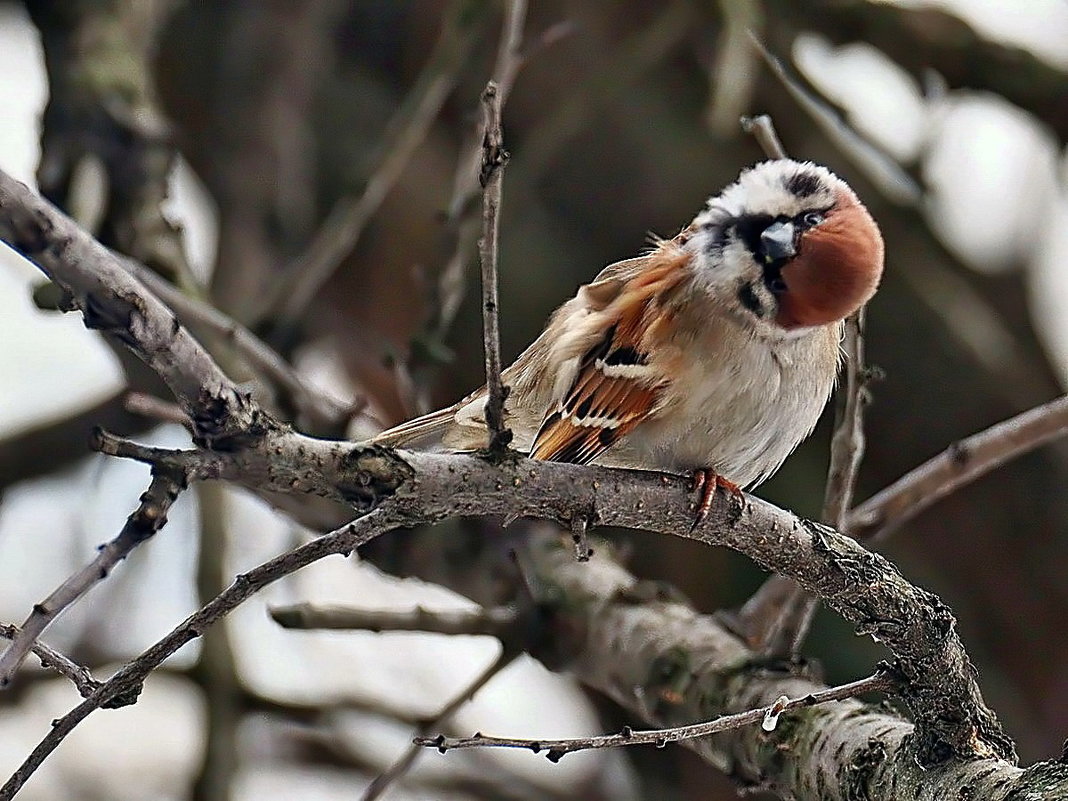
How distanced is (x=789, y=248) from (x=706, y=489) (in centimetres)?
43

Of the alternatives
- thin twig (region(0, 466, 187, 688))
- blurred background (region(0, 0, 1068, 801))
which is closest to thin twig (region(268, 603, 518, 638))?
blurred background (region(0, 0, 1068, 801))

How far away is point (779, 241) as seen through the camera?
2115 mm

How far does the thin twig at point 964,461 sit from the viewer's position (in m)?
2.33

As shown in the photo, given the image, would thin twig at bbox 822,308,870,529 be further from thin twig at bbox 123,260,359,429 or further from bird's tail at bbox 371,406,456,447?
thin twig at bbox 123,260,359,429

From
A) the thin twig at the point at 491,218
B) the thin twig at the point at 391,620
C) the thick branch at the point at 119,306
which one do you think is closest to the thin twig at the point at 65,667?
the thick branch at the point at 119,306

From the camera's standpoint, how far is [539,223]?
412 cm

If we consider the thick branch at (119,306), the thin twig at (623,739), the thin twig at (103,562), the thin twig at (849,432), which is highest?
the thin twig at (849,432)

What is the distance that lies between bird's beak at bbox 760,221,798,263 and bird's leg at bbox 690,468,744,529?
1.24 feet

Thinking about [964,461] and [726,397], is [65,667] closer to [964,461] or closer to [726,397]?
[726,397]

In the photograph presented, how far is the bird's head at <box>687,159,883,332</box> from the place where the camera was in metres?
2.04

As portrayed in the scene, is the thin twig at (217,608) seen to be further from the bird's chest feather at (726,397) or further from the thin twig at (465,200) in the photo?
the thin twig at (465,200)

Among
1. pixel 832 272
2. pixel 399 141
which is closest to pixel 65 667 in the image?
pixel 832 272

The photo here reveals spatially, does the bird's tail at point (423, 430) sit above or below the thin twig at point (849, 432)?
above

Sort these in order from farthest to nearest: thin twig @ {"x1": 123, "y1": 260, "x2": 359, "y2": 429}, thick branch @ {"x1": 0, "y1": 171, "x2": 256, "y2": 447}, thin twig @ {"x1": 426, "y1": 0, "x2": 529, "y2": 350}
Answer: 1. thin twig @ {"x1": 123, "y1": 260, "x2": 359, "y2": 429}
2. thin twig @ {"x1": 426, "y1": 0, "x2": 529, "y2": 350}
3. thick branch @ {"x1": 0, "y1": 171, "x2": 256, "y2": 447}
